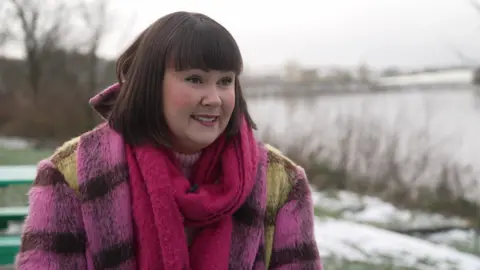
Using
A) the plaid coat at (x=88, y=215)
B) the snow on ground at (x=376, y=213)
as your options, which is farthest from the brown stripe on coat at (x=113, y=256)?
the snow on ground at (x=376, y=213)

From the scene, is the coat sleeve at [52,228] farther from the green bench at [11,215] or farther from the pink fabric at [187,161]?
the green bench at [11,215]

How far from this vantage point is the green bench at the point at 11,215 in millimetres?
3535

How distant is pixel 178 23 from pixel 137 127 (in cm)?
33

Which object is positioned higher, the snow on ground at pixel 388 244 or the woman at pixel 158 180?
the woman at pixel 158 180

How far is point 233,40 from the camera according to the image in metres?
1.67

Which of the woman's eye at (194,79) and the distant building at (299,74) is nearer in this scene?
the woman's eye at (194,79)

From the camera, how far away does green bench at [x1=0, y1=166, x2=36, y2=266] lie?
3.54 metres

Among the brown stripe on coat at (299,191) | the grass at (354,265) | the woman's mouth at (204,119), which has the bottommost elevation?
the grass at (354,265)

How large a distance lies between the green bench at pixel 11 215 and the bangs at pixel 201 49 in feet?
8.00

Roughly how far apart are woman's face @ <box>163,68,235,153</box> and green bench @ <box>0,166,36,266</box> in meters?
2.34

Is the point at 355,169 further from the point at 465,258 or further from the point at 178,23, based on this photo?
the point at 178,23

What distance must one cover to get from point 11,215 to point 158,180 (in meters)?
2.90

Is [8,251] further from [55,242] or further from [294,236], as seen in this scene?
[294,236]

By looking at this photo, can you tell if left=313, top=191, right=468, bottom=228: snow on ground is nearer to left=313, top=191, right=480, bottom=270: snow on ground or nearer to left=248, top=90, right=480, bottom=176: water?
left=313, top=191, right=480, bottom=270: snow on ground
